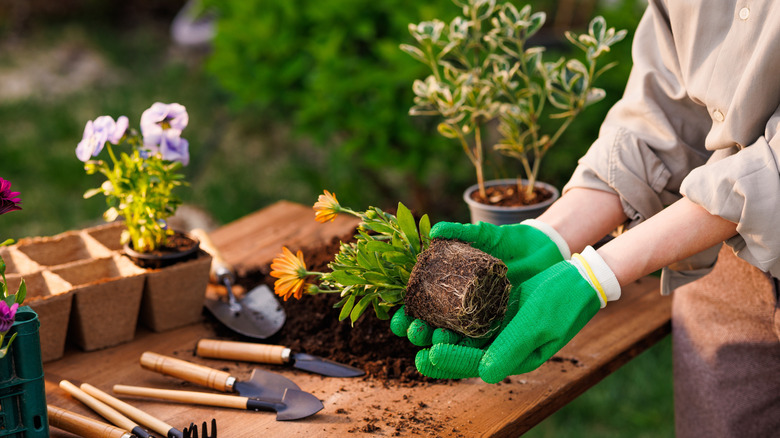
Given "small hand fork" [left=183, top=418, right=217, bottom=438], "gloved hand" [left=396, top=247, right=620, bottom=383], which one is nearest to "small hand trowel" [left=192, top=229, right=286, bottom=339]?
"small hand fork" [left=183, top=418, right=217, bottom=438]

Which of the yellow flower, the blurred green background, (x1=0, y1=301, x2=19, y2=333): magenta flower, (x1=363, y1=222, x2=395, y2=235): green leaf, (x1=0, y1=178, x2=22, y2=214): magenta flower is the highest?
(x1=0, y1=178, x2=22, y2=214): magenta flower

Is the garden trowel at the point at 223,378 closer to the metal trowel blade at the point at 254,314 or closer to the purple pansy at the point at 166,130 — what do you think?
the metal trowel blade at the point at 254,314

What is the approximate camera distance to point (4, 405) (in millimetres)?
1103

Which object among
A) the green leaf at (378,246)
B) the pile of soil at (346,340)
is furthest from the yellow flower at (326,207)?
the pile of soil at (346,340)

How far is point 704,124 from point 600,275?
19.0 inches

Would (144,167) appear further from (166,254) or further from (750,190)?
(750,190)

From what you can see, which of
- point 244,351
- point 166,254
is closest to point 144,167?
point 166,254

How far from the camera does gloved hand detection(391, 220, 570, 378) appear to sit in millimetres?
1214

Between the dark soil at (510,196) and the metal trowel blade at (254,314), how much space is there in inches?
22.6

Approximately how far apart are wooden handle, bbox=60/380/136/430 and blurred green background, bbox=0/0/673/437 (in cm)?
140

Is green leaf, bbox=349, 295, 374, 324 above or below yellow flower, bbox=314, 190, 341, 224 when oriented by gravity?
below

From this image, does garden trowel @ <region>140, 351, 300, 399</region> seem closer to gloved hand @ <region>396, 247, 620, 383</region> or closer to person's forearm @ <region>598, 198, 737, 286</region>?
gloved hand @ <region>396, 247, 620, 383</region>

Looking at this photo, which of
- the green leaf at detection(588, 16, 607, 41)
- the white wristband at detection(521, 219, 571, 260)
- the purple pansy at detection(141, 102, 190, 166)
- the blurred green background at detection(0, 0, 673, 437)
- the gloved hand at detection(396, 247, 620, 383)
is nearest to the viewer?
the gloved hand at detection(396, 247, 620, 383)

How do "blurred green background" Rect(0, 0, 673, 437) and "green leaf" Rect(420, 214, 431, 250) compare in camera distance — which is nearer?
"green leaf" Rect(420, 214, 431, 250)
